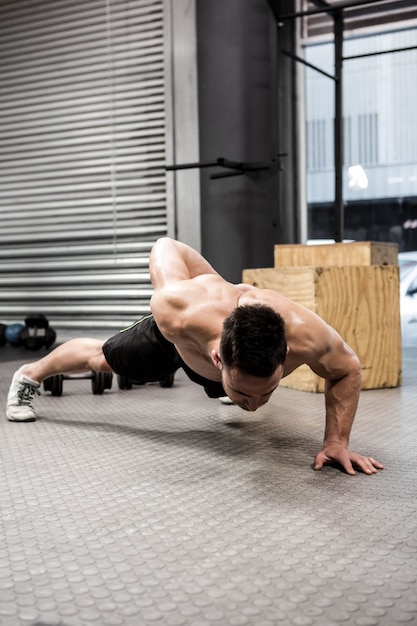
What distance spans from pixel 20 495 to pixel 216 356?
57cm

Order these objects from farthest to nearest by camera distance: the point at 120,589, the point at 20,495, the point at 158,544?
the point at 20,495, the point at 158,544, the point at 120,589

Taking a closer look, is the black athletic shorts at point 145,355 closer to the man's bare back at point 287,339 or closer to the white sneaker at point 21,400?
the man's bare back at point 287,339

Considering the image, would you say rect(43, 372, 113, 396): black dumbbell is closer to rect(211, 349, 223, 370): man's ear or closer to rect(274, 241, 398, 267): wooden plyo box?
rect(274, 241, 398, 267): wooden plyo box

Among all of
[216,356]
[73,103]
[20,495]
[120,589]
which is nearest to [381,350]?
[216,356]

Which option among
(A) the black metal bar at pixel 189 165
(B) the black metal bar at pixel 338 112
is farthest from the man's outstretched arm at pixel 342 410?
(A) the black metal bar at pixel 189 165

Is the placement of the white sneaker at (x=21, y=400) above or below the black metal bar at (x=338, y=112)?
below

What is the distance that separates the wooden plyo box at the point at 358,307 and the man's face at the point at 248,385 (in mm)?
1381

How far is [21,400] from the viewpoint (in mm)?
2367

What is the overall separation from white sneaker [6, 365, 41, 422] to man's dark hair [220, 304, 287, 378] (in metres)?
1.11

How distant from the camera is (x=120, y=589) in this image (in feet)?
3.50

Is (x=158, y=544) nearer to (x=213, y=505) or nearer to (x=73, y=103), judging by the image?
(x=213, y=505)

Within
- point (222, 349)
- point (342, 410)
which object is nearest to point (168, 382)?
point (342, 410)

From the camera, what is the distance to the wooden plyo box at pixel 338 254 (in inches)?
120

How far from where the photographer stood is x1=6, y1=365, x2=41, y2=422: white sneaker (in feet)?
7.69
